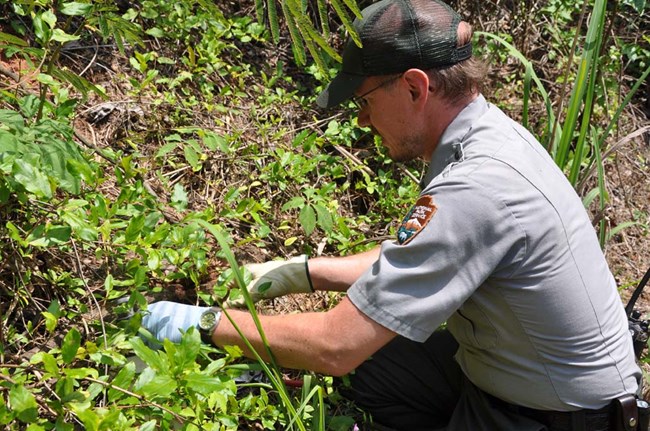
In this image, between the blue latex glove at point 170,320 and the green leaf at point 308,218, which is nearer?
the blue latex glove at point 170,320

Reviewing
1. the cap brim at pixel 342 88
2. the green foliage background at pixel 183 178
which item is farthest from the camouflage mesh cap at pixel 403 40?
the green foliage background at pixel 183 178

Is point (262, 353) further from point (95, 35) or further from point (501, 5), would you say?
point (501, 5)

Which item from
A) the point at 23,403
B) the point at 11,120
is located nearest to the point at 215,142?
the point at 11,120

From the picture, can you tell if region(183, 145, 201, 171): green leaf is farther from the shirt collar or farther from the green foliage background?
the shirt collar

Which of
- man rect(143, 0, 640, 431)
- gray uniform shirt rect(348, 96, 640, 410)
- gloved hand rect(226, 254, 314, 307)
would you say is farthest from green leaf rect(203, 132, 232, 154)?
gray uniform shirt rect(348, 96, 640, 410)

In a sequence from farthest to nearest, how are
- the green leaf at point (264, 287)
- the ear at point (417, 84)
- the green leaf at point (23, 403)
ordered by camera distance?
the green leaf at point (264, 287) → the ear at point (417, 84) → the green leaf at point (23, 403)

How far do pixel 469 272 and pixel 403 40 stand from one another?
2.36 ft

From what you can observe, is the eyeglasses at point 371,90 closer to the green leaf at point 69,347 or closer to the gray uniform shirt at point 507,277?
the gray uniform shirt at point 507,277

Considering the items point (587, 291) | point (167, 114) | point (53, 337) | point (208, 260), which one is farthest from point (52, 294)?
point (587, 291)

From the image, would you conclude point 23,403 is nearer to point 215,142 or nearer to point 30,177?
point 30,177

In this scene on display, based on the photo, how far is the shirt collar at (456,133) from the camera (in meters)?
2.21

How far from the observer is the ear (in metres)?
2.19

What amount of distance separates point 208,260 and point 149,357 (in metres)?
0.78

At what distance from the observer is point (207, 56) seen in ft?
11.8
